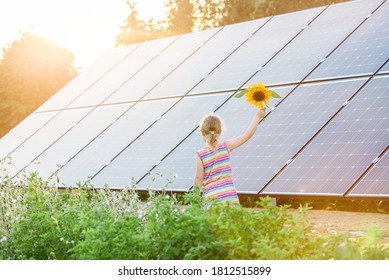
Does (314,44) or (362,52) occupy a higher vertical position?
(314,44)

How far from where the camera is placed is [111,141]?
16.4 metres

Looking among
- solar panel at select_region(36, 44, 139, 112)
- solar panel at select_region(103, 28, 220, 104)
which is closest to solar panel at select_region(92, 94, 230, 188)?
solar panel at select_region(103, 28, 220, 104)

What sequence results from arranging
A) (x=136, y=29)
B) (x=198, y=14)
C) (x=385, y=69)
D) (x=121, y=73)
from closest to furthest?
(x=385, y=69), (x=121, y=73), (x=198, y=14), (x=136, y=29)

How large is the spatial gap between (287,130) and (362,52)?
2.59 metres

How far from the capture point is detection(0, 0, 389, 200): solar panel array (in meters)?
11.6

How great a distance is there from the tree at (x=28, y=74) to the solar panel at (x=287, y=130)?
3472cm

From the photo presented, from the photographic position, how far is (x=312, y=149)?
12.0 meters

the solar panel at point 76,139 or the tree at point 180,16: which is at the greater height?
the tree at point 180,16

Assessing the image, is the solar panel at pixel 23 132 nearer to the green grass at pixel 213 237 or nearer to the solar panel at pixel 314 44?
the solar panel at pixel 314 44

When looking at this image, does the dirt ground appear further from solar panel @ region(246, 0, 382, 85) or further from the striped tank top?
solar panel @ region(246, 0, 382, 85)

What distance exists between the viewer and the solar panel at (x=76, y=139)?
17.0m

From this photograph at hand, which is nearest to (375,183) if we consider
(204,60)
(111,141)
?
(111,141)

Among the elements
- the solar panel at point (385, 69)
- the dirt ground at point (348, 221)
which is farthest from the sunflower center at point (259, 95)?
the solar panel at point (385, 69)

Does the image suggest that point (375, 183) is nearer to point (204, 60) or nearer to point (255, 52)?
point (255, 52)
